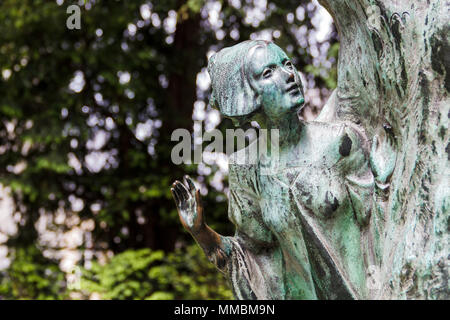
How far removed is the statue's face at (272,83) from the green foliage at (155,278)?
3.60 meters

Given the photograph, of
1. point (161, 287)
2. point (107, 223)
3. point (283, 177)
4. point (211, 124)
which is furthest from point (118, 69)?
point (283, 177)

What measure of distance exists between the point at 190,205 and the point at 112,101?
4.80 meters

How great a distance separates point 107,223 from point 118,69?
175cm

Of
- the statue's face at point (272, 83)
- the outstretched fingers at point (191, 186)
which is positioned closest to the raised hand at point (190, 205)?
the outstretched fingers at point (191, 186)

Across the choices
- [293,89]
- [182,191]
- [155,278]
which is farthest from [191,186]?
[155,278]

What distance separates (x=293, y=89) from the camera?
2096 mm

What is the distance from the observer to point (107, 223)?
22.1 ft

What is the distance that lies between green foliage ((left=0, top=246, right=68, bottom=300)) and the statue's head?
449 centimetres

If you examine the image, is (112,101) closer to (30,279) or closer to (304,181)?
(30,279)

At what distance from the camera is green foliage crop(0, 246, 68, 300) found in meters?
6.18

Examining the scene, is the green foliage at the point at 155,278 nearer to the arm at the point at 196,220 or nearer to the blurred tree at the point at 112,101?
the blurred tree at the point at 112,101

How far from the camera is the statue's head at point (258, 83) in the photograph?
6.82 ft

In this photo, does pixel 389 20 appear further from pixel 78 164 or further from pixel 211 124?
pixel 78 164

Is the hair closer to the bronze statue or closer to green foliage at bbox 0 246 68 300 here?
the bronze statue
